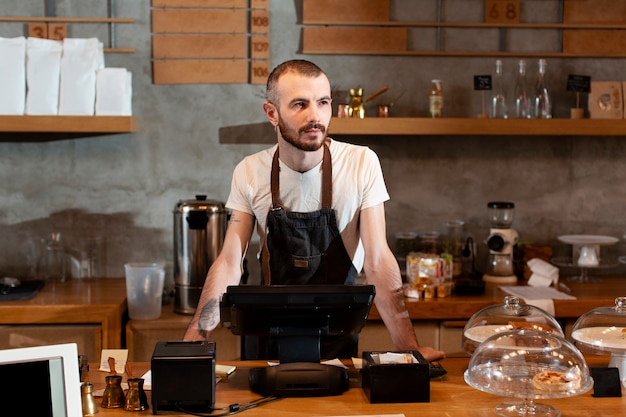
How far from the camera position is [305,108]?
9.74ft

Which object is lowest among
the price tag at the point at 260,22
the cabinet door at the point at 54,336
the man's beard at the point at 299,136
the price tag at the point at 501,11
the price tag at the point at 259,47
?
the cabinet door at the point at 54,336

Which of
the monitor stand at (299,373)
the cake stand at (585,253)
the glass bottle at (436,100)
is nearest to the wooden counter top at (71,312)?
the monitor stand at (299,373)

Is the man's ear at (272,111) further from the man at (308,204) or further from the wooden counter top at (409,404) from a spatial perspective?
the wooden counter top at (409,404)

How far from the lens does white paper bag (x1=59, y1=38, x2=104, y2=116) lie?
4137 millimetres

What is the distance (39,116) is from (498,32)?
237cm

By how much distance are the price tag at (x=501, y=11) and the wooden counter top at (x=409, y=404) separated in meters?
2.61

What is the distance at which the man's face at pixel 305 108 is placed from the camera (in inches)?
116

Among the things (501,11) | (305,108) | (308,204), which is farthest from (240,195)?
(501,11)

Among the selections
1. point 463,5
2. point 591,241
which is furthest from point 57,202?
point 591,241

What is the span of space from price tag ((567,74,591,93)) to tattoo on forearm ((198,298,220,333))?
254 centimetres

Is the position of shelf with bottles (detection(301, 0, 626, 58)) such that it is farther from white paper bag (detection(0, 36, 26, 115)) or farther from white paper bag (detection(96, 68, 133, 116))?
white paper bag (detection(0, 36, 26, 115))

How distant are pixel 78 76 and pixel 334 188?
1.62m

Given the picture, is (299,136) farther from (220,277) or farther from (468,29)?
(468,29)

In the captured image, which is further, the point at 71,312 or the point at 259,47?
the point at 259,47
